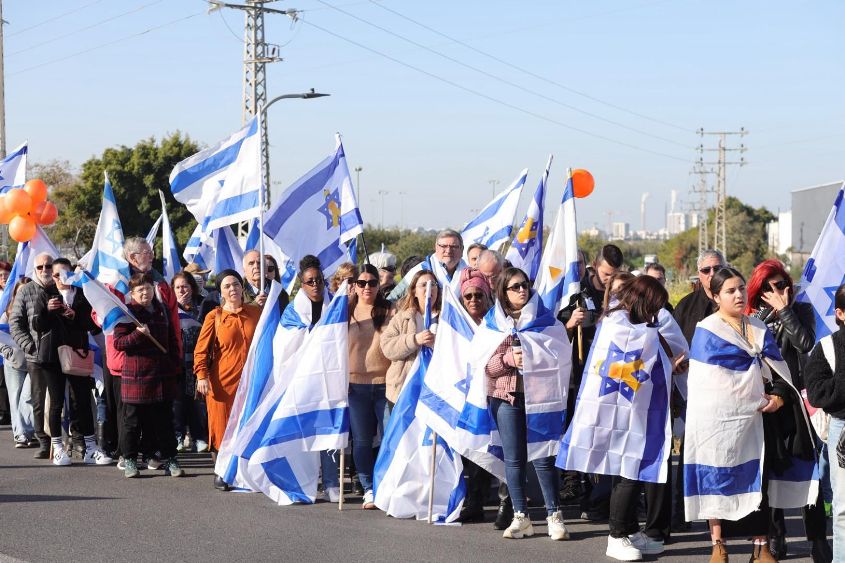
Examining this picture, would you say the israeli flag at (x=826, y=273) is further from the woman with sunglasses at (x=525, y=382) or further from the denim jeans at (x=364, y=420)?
the denim jeans at (x=364, y=420)

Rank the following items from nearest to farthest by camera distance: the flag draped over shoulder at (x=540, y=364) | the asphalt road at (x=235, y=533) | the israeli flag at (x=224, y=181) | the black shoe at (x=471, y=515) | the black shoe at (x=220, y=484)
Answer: the asphalt road at (x=235, y=533) → the flag draped over shoulder at (x=540, y=364) → the black shoe at (x=471, y=515) → the black shoe at (x=220, y=484) → the israeli flag at (x=224, y=181)

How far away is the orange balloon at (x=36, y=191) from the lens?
42.5 ft

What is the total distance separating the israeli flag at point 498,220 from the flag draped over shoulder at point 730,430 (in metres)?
5.97

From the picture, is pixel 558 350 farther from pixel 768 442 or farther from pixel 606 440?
pixel 768 442

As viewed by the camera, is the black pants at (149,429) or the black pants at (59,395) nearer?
the black pants at (149,429)

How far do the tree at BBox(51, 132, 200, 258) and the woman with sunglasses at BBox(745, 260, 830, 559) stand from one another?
33629 mm

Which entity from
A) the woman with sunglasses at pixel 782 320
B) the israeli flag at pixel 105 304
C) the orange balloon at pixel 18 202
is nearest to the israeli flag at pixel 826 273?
the woman with sunglasses at pixel 782 320

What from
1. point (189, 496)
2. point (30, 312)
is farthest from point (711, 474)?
point (30, 312)

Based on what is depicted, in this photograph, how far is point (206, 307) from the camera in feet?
36.0

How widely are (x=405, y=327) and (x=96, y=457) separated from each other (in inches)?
151

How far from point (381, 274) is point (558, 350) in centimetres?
341

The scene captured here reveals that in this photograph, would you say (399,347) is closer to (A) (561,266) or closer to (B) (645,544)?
(A) (561,266)

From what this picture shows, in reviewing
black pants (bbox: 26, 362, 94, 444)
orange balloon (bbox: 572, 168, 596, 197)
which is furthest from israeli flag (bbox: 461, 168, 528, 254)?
black pants (bbox: 26, 362, 94, 444)

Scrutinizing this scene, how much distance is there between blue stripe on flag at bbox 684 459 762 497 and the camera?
21.2 ft
